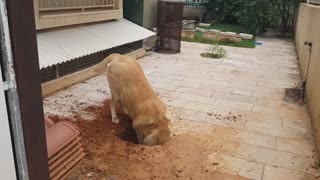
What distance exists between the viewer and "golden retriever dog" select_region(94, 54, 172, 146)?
4.07 m

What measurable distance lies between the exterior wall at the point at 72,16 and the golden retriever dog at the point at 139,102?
2.30 meters

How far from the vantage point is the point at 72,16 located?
6926mm

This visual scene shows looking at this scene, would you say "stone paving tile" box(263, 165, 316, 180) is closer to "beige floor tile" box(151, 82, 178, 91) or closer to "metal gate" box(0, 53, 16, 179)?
"metal gate" box(0, 53, 16, 179)

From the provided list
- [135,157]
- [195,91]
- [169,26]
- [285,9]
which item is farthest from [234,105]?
[285,9]

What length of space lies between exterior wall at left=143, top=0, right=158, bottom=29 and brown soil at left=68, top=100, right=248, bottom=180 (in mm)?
7195

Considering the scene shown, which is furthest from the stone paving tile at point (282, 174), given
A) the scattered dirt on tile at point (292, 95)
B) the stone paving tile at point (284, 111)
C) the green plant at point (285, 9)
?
the green plant at point (285, 9)

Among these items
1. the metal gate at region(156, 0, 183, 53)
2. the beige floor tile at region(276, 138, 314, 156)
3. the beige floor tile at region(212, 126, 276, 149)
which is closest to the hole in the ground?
the beige floor tile at region(212, 126, 276, 149)

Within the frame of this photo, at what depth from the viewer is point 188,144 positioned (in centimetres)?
422

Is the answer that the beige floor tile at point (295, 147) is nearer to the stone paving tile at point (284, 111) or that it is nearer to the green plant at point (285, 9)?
the stone paving tile at point (284, 111)

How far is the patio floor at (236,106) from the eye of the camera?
3.91m

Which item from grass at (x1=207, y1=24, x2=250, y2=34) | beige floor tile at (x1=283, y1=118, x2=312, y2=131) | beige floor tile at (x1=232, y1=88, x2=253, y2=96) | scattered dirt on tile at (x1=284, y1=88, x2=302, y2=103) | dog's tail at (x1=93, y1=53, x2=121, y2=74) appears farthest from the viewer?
grass at (x1=207, y1=24, x2=250, y2=34)

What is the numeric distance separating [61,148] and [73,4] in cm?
534

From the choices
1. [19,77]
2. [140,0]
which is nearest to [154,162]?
[19,77]

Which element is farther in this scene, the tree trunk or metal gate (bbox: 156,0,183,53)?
the tree trunk
